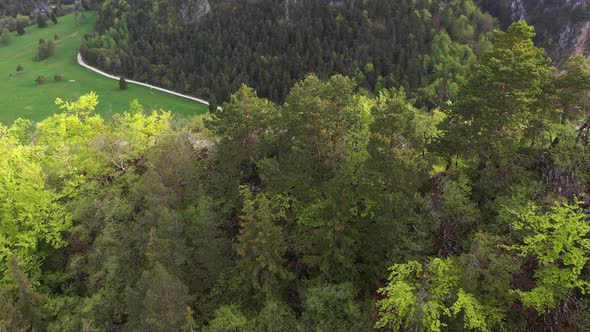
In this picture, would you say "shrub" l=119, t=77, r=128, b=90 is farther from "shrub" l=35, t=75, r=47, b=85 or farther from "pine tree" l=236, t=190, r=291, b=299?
"pine tree" l=236, t=190, r=291, b=299

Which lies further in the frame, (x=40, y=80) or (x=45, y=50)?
(x=45, y=50)

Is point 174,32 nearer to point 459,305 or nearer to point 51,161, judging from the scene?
point 51,161

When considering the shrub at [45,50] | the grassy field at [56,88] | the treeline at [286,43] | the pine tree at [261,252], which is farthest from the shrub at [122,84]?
the pine tree at [261,252]

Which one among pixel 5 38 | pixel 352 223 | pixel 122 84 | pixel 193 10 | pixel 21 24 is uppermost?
pixel 352 223

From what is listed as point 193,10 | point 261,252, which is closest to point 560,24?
point 193,10

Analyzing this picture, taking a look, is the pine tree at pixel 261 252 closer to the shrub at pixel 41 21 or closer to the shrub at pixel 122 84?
the shrub at pixel 122 84

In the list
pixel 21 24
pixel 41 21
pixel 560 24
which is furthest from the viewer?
pixel 41 21

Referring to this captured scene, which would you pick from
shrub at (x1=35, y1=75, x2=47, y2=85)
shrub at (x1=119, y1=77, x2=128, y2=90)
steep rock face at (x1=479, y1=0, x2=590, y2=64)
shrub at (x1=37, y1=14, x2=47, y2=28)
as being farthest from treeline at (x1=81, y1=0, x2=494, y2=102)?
shrub at (x1=37, y1=14, x2=47, y2=28)

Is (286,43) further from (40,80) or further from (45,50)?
(45,50)
